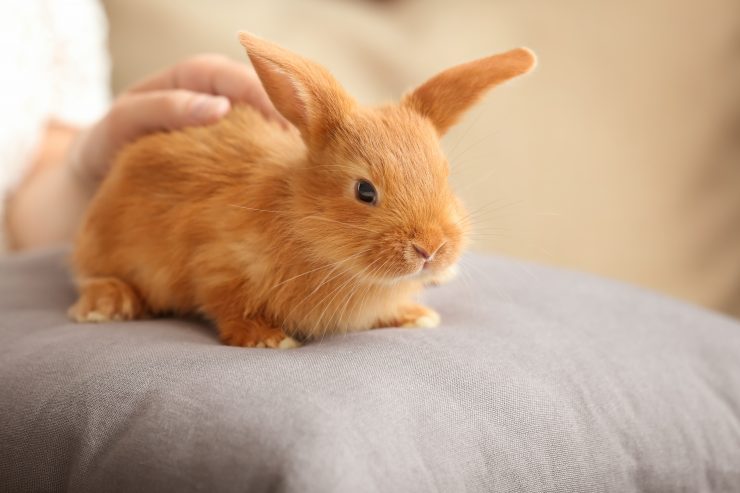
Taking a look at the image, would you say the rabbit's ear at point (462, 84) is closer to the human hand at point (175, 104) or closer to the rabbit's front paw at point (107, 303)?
the human hand at point (175, 104)

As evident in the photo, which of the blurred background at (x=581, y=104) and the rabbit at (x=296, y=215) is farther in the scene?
the blurred background at (x=581, y=104)

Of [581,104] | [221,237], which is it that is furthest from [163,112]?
[581,104]

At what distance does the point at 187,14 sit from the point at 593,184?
1.24 m

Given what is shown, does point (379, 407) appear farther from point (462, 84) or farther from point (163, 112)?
point (163, 112)

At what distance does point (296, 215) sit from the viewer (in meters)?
1.14

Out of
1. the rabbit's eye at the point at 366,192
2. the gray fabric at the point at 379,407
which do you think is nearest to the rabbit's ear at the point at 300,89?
the rabbit's eye at the point at 366,192

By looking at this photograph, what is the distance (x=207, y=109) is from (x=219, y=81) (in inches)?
7.2

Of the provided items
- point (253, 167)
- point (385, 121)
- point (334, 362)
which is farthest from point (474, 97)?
point (334, 362)

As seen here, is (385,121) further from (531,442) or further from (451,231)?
(531,442)

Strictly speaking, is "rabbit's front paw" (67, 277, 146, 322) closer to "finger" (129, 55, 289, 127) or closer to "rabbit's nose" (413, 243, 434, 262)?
"finger" (129, 55, 289, 127)

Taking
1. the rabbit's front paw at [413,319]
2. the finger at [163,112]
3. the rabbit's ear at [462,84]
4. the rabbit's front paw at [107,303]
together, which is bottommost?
the rabbit's front paw at [107,303]

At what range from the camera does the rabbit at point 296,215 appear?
108cm

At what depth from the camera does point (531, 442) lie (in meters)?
0.93

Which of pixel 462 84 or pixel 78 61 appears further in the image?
pixel 78 61
